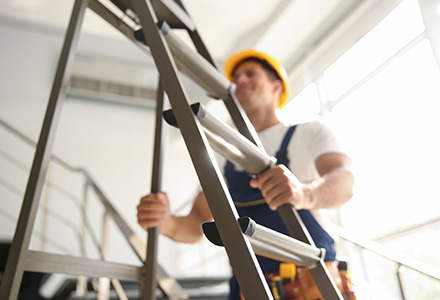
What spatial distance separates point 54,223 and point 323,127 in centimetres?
450

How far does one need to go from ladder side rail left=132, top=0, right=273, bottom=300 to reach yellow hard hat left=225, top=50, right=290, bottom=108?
2.92 feet

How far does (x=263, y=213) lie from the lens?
1367 millimetres

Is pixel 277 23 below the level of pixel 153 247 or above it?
above

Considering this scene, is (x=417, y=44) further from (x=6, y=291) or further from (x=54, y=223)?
(x=54, y=223)

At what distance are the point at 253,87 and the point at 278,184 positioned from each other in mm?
746

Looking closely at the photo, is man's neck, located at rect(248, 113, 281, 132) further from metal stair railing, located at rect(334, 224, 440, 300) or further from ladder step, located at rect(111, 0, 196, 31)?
metal stair railing, located at rect(334, 224, 440, 300)

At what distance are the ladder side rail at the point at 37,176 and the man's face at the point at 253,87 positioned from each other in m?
0.69

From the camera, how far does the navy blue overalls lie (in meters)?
1.32

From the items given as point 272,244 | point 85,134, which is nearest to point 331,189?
point 272,244

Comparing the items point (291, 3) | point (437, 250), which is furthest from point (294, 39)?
point (437, 250)

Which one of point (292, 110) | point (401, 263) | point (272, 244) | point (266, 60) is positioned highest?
point (292, 110)

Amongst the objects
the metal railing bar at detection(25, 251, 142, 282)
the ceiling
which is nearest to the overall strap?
the metal railing bar at detection(25, 251, 142, 282)

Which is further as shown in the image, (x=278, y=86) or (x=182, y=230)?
(x=278, y=86)

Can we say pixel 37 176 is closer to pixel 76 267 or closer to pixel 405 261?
pixel 76 267
